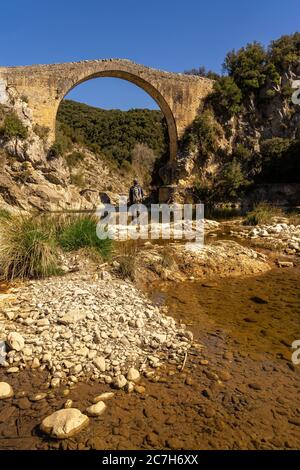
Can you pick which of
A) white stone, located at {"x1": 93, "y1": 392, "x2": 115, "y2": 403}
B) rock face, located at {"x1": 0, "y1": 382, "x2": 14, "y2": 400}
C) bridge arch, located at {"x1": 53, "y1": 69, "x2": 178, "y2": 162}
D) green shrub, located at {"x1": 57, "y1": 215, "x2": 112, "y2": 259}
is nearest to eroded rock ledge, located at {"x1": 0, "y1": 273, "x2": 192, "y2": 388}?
white stone, located at {"x1": 93, "y1": 392, "x2": 115, "y2": 403}

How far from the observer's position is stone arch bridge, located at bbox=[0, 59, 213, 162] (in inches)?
619

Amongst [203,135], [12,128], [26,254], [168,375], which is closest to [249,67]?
[203,135]

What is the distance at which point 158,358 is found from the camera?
3.20 m

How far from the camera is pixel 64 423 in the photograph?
229cm

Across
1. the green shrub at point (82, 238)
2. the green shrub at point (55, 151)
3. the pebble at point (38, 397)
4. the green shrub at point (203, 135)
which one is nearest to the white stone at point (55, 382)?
the pebble at point (38, 397)

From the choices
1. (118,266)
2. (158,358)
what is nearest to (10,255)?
(118,266)

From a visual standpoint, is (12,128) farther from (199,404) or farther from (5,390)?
(199,404)

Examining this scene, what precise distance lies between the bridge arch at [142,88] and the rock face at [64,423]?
618 inches

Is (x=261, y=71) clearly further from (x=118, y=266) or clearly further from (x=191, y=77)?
(x=118, y=266)

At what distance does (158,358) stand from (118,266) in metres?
2.53

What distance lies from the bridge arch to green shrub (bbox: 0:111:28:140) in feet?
5.30

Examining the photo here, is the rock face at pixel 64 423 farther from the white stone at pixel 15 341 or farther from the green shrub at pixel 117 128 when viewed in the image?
the green shrub at pixel 117 128
